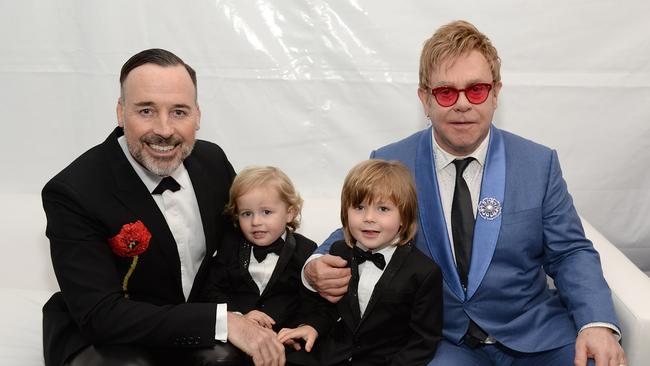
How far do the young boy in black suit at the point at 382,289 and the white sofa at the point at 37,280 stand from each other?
2.03ft

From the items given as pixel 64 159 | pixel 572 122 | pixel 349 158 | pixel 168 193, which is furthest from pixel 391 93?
pixel 64 159

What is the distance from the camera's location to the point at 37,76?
3.64 metres

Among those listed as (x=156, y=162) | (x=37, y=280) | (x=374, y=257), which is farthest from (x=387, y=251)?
(x=37, y=280)

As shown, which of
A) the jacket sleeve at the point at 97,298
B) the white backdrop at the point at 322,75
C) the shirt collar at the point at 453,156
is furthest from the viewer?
the white backdrop at the point at 322,75

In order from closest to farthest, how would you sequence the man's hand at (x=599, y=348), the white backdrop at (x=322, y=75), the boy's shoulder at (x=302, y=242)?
the man's hand at (x=599, y=348)
the boy's shoulder at (x=302, y=242)
the white backdrop at (x=322, y=75)

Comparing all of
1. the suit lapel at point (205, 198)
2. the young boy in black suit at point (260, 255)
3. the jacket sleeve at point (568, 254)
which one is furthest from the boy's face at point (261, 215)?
the jacket sleeve at point (568, 254)

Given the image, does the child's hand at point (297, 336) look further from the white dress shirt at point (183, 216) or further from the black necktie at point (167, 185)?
the black necktie at point (167, 185)

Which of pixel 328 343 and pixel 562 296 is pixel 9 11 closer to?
pixel 328 343

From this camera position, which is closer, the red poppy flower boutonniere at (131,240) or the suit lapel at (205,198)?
the red poppy flower boutonniere at (131,240)

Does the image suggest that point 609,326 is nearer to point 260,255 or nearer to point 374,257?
point 374,257

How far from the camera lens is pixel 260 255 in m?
2.66

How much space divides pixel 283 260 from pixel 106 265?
2.02 feet

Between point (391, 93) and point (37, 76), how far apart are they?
1724mm

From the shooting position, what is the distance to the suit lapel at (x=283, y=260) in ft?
8.67
